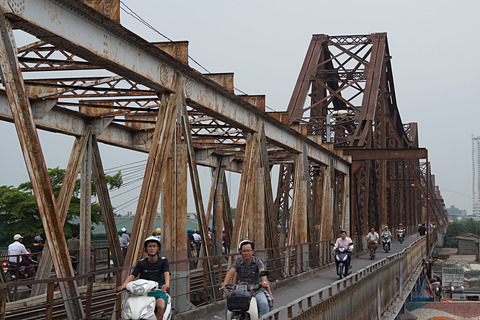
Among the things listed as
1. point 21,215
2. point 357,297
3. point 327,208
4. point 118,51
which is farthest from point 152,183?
point 21,215

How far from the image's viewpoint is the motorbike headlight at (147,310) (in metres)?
7.43

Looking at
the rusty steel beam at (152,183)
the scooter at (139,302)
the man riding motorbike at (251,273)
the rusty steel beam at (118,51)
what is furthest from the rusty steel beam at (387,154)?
the scooter at (139,302)

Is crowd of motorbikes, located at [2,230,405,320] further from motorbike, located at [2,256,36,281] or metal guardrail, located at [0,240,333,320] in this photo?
motorbike, located at [2,256,36,281]

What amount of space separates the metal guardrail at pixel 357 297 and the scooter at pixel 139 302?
1.84 metres

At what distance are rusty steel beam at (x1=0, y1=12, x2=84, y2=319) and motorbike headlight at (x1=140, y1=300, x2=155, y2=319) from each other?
81.5 inches

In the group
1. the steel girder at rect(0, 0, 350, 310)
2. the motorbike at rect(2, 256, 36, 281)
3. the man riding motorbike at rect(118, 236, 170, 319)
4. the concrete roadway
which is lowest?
the concrete roadway

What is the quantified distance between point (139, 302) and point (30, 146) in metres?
2.60

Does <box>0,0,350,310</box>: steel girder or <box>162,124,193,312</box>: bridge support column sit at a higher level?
<box>0,0,350,310</box>: steel girder

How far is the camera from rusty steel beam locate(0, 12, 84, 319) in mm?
8359

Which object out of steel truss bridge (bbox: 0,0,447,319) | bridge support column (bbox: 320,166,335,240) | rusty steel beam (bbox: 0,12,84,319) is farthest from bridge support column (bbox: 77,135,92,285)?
bridge support column (bbox: 320,166,335,240)

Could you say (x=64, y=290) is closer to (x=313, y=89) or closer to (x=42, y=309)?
(x=42, y=309)

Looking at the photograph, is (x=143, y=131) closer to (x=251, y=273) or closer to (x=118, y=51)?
(x=118, y=51)

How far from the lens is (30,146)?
8680 mm

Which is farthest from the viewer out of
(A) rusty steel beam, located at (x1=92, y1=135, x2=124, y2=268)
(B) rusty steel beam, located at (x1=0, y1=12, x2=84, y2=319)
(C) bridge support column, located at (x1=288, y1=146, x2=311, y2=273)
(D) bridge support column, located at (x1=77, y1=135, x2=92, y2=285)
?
(C) bridge support column, located at (x1=288, y1=146, x2=311, y2=273)
